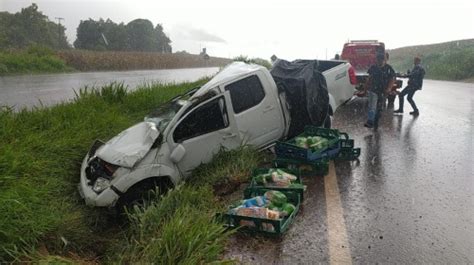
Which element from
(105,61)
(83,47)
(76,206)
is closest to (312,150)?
(76,206)

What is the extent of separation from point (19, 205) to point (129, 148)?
1.71 metres

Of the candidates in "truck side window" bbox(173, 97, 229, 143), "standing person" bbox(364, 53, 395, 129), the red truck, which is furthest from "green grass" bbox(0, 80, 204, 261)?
the red truck

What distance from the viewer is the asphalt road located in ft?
12.3

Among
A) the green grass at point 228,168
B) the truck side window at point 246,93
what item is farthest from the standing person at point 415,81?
the green grass at point 228,168

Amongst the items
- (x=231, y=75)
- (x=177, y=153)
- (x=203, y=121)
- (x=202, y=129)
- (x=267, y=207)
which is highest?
(x=231, y=75)

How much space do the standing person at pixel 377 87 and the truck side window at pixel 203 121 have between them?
15.9 feet

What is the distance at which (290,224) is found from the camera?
14.3 feet

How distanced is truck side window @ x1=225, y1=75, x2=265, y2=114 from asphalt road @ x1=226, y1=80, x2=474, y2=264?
170 cm

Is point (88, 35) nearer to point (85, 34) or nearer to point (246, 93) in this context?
point (85, 34)

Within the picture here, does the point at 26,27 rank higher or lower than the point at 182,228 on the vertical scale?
higher

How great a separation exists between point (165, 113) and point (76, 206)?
2179 mm

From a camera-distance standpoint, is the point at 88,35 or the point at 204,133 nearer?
the point at 204,133

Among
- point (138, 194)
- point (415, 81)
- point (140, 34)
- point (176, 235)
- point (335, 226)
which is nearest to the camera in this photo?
point (176, 235)

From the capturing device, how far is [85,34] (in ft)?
235
